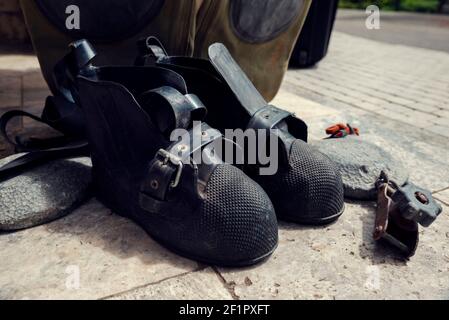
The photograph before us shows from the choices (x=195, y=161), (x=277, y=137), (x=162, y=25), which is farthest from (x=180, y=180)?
(x=162, y=25)

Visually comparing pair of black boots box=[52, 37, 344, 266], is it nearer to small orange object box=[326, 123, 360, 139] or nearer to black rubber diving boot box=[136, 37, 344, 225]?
black rubber diving boot box=[136, 37, 344, 225]

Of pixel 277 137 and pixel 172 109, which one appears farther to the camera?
pixel 277 137

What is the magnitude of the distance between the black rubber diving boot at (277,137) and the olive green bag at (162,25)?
0.51 meters

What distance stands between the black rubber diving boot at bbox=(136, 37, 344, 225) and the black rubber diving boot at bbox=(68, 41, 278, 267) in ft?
0.51

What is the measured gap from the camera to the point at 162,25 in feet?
6.36

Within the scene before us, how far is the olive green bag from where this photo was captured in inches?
73.7

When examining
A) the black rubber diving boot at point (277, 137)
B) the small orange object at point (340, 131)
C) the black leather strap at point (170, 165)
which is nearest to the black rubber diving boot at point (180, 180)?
the black leather strap at point (170, 165)

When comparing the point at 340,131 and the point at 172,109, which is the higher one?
the point at 172,109

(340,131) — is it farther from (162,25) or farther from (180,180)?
(180,180)

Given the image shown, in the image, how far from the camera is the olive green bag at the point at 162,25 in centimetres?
187

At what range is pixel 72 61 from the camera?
4.80 feet

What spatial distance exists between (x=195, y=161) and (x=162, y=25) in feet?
3.50
